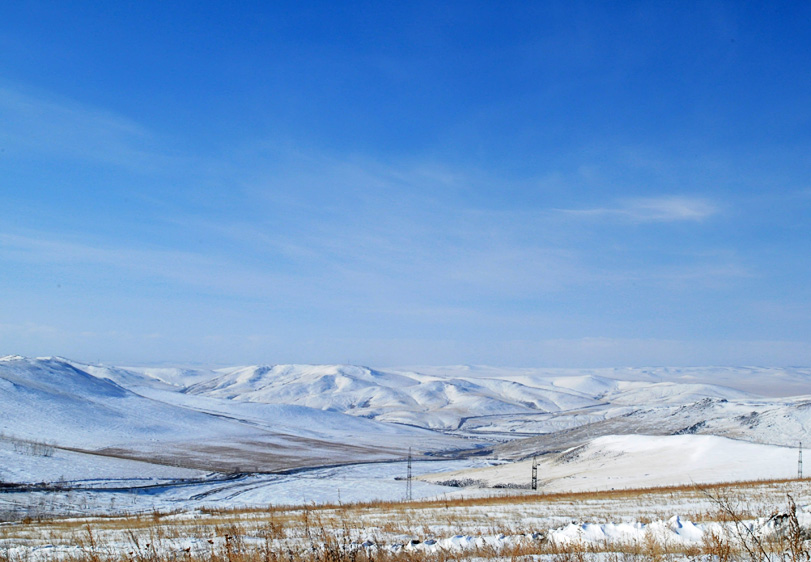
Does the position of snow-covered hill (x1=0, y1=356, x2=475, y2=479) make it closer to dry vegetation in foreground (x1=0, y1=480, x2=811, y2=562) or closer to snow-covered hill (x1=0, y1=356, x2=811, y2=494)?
snow-covered hill (x1=0, y1=356, x2=811, y2=494)

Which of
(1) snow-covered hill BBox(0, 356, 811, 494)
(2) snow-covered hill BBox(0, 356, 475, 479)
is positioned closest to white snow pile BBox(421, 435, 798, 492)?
(1) snow-covered hill BBox(0, 356, 811, 494)

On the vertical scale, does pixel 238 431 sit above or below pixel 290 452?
above

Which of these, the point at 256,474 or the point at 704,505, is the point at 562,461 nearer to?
the point at 256,474

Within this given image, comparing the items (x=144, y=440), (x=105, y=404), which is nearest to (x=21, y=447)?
(x=144, y=440)

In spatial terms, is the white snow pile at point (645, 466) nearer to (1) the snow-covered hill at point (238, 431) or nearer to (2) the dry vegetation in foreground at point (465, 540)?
(1) the snow-covered hill at point (238, 431)

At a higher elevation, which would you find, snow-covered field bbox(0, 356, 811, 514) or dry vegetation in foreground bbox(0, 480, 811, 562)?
dry vegetation in foreground bbox(0, 480, 811, 562)

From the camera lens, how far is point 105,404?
13175 centimetres

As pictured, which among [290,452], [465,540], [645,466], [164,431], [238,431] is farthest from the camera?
[238,431]

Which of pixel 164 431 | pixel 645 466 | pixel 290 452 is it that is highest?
pixel 645 466

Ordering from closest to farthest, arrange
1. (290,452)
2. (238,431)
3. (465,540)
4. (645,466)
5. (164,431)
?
(465,540) < (645,466) < (290,452) < (164,431) < (238,431)

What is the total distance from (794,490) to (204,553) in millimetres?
20557

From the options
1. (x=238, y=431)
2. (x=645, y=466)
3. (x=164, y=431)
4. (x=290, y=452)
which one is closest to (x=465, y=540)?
(x=645, y=466)

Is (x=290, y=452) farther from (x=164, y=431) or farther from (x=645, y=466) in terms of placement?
(x=645, y=466)

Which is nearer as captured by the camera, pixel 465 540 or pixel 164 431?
pixel 465 540
